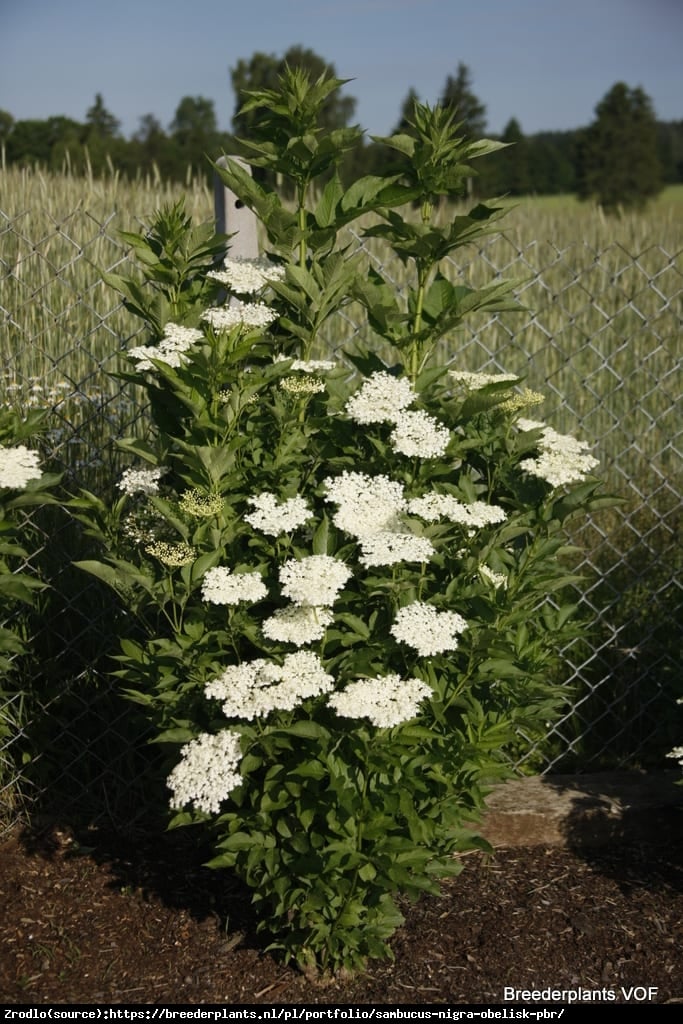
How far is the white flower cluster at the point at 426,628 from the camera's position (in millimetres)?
1882

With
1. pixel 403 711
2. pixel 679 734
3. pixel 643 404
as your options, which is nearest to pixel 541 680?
pixel 403 711

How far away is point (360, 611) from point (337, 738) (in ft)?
0.97

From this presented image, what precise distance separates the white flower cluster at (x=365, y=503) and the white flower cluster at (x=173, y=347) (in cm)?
41

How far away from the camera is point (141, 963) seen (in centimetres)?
Answer: 244

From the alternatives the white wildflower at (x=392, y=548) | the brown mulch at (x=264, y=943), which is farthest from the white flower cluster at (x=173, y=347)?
the brown mulch at (x=264, y=943)

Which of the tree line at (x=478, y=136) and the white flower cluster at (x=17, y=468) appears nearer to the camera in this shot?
the white flower cluster at (x=17, y=468)

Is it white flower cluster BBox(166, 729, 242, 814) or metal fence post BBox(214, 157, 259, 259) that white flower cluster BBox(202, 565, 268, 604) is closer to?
white flower cluster BBox(166, 729, 242, 814)

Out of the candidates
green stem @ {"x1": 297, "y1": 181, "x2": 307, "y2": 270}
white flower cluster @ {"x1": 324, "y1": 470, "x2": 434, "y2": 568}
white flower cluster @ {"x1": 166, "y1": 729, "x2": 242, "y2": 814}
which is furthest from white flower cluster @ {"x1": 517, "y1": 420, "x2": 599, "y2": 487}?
white flower cluster @ {"x1": 166, "y1": 729, "x2": 242, "y2": 814}

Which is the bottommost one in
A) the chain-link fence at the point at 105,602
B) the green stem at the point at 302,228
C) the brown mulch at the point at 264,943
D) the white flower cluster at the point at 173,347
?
the brown mulch at the point at 264,943

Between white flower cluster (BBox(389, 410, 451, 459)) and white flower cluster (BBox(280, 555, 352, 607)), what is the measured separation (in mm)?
268

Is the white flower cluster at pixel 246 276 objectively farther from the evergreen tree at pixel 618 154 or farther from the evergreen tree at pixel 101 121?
the evergreen tree at pixel 618 154

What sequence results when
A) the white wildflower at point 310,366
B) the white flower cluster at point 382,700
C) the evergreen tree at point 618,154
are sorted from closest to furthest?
the white flower cluster at point 382,700, the white wildflower at point 310,366, the evergreen tree at point 618,154

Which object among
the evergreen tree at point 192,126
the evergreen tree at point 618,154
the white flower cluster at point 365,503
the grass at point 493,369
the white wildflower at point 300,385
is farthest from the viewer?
Result: the evergreen tree at point 618,154

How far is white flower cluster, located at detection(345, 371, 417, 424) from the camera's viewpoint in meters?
2.05
